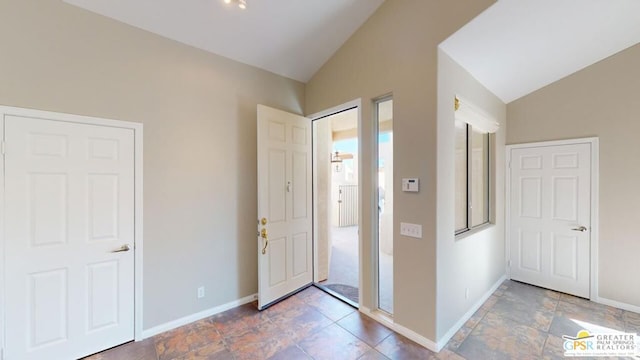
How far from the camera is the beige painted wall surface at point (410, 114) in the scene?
6.75 feet

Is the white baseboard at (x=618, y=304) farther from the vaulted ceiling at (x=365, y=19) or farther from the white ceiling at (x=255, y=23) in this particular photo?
the white ceiling at (x=255, y=23)

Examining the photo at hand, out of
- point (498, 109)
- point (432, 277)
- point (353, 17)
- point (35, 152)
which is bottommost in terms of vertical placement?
point (432, 277)

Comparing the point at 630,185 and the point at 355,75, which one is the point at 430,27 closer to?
the point at 355,75

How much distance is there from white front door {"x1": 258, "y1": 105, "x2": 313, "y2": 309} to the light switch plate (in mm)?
1376

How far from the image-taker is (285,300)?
2947 mm

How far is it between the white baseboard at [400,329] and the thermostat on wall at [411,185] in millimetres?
1286

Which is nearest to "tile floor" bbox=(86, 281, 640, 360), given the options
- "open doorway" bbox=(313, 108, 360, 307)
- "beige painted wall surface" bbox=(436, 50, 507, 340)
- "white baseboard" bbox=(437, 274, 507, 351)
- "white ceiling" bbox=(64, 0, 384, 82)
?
"white baseboard" bbox=(437, 274, 507, 351)

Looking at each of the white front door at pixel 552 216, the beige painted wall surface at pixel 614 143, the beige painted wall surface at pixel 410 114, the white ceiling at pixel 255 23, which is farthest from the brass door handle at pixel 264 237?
the beige painted wall surface at pixel 614 143

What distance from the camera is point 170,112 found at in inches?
93.0

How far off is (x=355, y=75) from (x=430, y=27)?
2.80 feet

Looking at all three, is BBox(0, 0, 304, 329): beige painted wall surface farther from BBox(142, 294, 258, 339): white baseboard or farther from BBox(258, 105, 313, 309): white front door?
BBox(258, 105, 313, 309): white front door

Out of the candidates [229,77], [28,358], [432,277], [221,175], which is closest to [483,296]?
[432,277]

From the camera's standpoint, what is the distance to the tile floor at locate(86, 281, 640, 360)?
203cm

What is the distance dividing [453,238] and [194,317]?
107 inches
